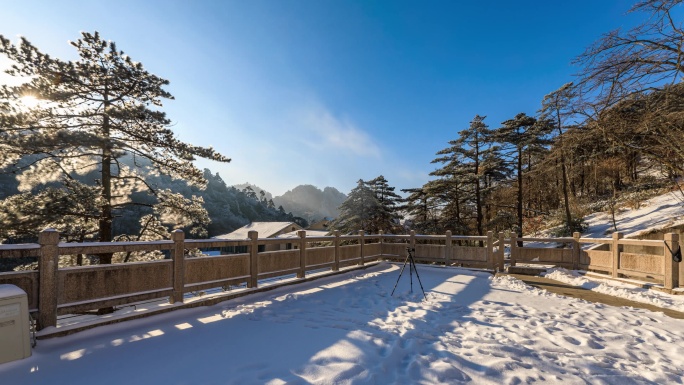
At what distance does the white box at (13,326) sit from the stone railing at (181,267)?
699 mm

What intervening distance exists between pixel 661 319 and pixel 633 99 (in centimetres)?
546

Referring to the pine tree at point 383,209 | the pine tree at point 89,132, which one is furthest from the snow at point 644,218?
the pine tree at point 89,132

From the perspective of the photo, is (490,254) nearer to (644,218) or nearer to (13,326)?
(13,326)

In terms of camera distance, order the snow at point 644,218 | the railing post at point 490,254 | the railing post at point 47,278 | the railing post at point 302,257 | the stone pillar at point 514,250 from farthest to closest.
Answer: the snow at point 644,218, the stone pillar at point 514,250, the railing post at point 490,254, the railing post at point 302,257, the railing post at point 47,278

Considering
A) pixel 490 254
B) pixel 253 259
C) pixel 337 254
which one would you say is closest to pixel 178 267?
pixel 253 259

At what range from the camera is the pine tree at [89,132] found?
9.78 metres

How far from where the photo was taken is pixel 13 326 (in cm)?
369

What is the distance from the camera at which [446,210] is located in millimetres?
28109

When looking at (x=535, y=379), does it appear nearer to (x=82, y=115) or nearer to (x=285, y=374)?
(x=285, y=374)

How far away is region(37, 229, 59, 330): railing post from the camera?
4.44 metres

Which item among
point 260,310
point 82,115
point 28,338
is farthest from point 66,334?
point 82,115

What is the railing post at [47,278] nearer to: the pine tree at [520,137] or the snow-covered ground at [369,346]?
the snow-covered ground at [369,346]

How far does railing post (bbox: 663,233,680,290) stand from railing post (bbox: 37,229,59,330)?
13.2m

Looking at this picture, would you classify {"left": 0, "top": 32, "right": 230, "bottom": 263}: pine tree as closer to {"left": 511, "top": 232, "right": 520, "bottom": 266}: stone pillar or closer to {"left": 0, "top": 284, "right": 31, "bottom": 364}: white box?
{"left": 0, "top": 284, "right": 31, "bottom": 364}: white box
